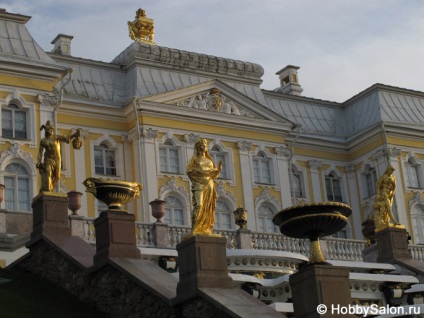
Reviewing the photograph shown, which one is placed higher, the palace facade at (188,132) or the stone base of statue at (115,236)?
the palace facade at (188,132)

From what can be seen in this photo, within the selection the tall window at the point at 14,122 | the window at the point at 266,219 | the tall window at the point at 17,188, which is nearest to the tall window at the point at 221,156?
the window at the point at 266,219

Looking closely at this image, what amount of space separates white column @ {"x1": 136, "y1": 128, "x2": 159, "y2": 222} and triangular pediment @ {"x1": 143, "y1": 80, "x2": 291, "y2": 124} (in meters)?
1.91

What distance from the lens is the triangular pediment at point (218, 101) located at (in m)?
47.7

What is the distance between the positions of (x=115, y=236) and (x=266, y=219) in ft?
89.2

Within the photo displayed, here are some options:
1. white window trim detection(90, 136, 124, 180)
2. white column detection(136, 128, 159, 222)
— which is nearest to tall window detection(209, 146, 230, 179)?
white column detection(136, 128, 159, 222)

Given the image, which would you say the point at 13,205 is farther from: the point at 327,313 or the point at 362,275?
the point at 327,313

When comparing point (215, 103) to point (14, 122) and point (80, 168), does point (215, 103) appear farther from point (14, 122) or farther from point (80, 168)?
point (14, 122)

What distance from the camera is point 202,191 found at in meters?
20.2

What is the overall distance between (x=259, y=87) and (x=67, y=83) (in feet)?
36.0

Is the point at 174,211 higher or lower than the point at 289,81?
lower

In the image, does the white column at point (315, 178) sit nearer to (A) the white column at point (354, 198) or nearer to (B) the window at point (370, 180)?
(A) the white column at point (354, 198)

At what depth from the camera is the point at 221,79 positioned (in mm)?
50375

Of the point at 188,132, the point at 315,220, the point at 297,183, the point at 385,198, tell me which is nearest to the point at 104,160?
the point at 188,132

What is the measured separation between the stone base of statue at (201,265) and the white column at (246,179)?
2742 centimetres
